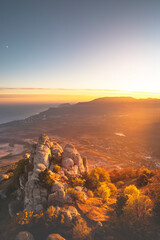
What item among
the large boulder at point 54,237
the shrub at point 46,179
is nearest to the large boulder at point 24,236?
the large boulder at point 54,237

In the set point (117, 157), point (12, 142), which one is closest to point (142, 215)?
point (117, 157)

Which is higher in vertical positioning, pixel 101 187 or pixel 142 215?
pixel 142 215

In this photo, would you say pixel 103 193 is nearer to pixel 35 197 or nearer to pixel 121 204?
pixel 121 204

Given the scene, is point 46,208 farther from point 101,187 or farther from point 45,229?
point 101,187

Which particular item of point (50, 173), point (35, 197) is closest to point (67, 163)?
point (50, 173)

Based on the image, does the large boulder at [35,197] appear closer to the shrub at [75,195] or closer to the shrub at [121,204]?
the shrub at [75,195]

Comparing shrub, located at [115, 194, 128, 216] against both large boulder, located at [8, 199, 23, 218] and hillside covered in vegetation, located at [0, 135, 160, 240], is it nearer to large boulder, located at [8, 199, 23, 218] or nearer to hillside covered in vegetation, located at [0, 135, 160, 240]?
hillside covered in vegetation, located at [0, 135, 160, 240]
